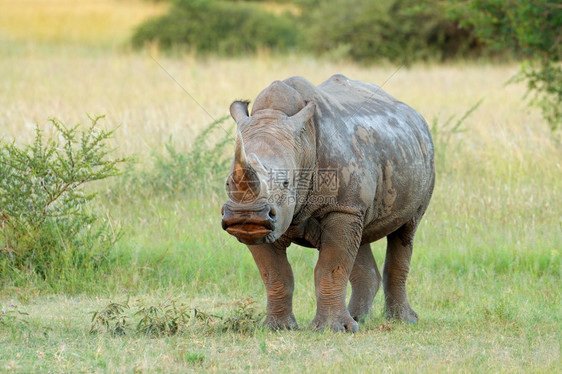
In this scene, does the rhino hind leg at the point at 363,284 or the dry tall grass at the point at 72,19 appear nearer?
the rhino hind leg at the point at 363,284

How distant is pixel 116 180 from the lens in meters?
11.3

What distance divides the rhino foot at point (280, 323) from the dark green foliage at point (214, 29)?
99.1 ft

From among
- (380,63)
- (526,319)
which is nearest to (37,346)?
(526,319)

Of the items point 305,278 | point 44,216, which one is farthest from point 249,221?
point 44,216

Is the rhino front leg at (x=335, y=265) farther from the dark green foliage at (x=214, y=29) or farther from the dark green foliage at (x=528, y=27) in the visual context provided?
the dark green foliage at (x=214, y=29)

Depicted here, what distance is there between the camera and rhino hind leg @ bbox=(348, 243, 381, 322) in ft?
24.9

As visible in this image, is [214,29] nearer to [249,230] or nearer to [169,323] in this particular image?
[169,323]

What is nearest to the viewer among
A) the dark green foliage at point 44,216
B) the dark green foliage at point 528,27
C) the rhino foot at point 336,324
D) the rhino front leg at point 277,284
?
the rhino foot at point 336,324

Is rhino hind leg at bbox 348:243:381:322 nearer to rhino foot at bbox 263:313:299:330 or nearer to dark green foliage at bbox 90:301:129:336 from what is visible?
rhino foot at bbox 263:313:299:330

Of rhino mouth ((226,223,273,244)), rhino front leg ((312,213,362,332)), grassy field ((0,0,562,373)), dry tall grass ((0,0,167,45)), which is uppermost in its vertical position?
rhino mouth ((226,223,273,244))

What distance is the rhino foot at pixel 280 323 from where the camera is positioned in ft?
22.0

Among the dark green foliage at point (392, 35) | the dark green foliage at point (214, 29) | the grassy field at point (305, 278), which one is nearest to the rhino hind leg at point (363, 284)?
the grassy field at point (305, 278)

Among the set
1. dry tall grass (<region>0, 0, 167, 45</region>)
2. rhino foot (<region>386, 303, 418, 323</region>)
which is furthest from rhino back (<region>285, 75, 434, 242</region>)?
dry tall grass (<region>0, 0, 167, 45</region>)

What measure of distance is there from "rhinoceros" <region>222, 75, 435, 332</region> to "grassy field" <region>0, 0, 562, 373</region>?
13.2 inches
